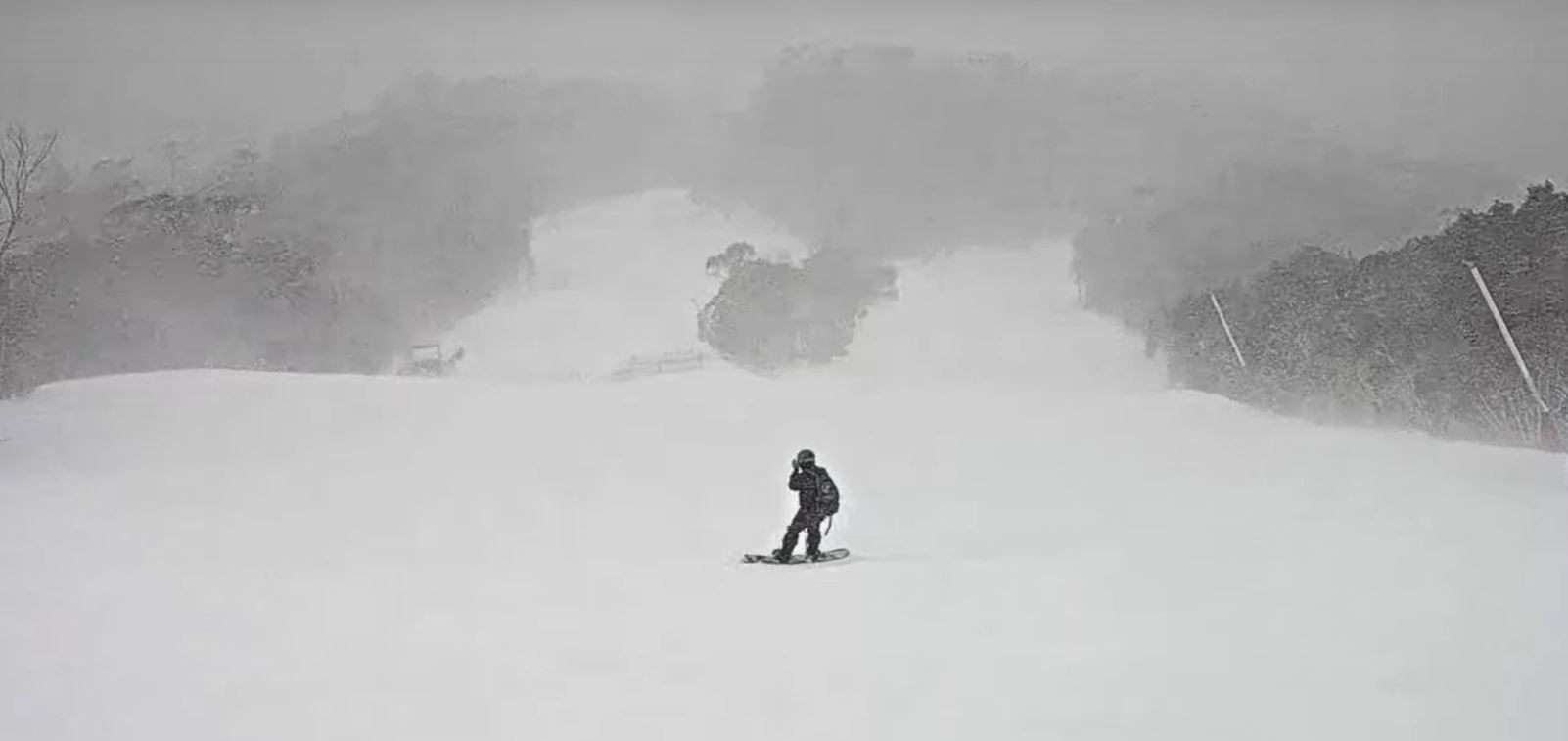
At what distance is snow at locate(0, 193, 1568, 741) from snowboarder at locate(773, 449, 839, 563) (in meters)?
0.50

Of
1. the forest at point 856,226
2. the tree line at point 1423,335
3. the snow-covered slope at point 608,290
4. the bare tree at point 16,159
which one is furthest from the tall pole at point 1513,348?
the bare tree at point 16,159

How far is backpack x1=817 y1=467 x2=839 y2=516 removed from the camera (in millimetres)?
9227

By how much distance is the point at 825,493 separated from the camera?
9273mm

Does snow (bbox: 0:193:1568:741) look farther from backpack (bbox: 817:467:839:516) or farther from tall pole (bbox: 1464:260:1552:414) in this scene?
tall pole (bbox: 1464:260:1552:414)

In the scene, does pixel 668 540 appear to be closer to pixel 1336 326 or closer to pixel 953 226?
pixel 1336 326

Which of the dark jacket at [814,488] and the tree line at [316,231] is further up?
the tree line at [316,231]

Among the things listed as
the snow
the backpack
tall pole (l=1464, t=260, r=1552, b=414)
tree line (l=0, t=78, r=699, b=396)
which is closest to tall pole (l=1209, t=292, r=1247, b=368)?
the snow

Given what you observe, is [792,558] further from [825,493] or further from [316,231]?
[316,231]

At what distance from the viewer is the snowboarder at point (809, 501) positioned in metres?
9.20

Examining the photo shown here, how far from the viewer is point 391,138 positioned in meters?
41.1

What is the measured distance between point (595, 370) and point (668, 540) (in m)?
21.6

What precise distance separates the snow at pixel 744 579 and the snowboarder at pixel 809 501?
0.50 meters

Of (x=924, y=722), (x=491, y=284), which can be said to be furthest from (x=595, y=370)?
(x=924, y=722)

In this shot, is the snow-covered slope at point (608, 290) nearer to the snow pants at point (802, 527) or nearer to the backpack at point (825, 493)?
the snow pants at point (802, 527)
